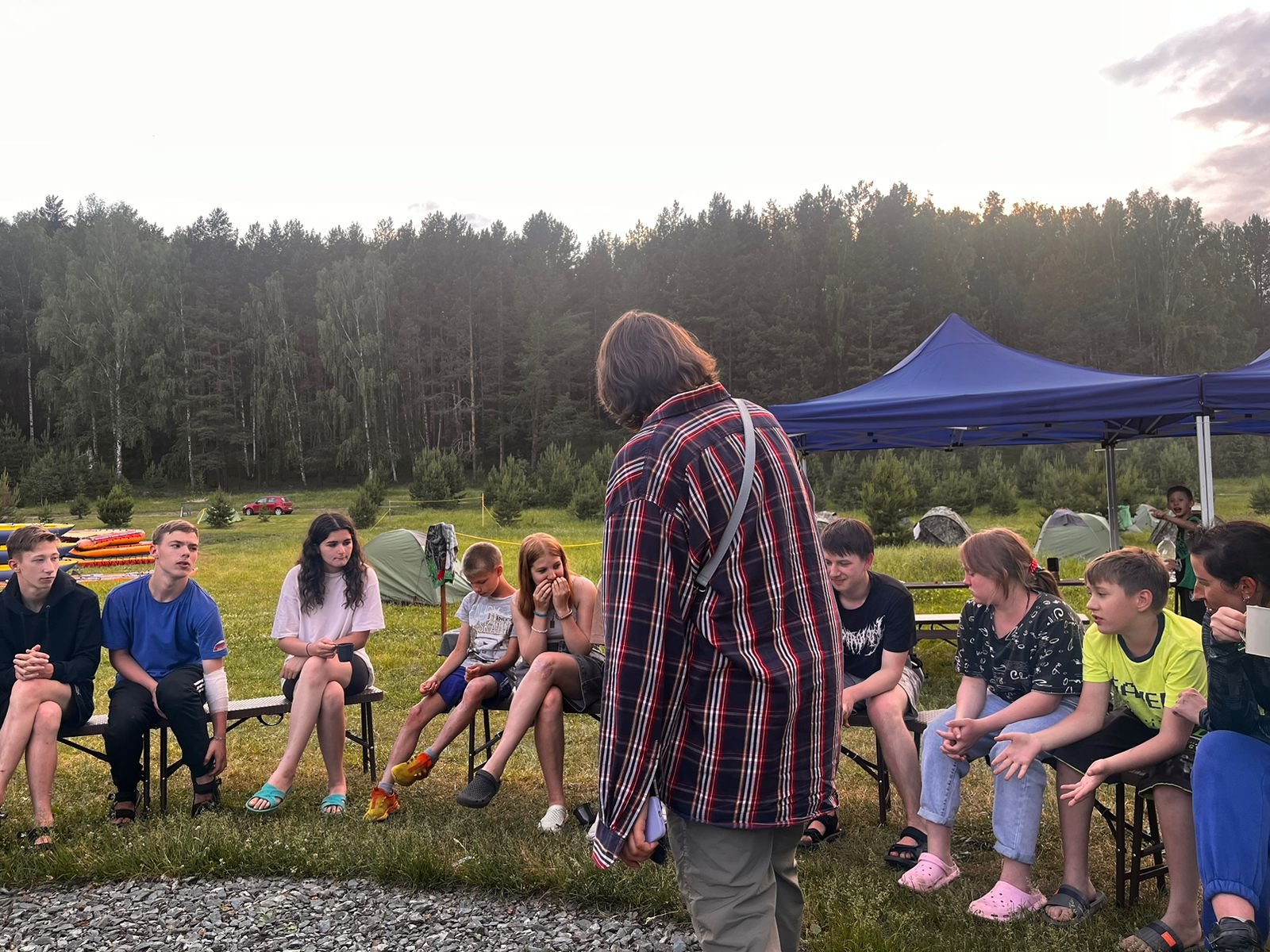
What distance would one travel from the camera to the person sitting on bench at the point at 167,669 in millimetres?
3934

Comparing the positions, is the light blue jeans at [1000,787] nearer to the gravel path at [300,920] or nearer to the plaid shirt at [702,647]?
the gravel path at [300,920]

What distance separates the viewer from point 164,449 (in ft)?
133

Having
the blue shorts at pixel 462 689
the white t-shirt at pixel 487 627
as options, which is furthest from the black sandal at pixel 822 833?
the white t-shirt at pixel 487 627

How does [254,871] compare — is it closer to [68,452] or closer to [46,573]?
[46,573]

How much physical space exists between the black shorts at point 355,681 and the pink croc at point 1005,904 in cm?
269

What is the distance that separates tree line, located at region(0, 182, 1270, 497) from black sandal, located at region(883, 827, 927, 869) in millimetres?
34733

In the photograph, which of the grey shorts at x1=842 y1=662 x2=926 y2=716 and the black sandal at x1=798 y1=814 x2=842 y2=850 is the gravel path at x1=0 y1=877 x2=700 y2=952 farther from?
the grey shorts at x1=842 y1=662 x2=926 y2=716

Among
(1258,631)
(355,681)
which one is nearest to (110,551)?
(355,681)

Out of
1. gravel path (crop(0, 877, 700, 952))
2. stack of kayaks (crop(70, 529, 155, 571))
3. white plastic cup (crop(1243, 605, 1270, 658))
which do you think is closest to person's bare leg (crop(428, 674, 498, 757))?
gravel path (crop(0, 877, 700, 952))

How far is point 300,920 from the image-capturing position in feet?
9.84

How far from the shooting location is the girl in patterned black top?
290 cm

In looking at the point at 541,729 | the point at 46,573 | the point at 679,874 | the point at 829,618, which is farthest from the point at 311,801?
the point at 829,618

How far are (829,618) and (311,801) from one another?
Result: 3.12 m

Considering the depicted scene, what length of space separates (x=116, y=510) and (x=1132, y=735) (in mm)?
23588
